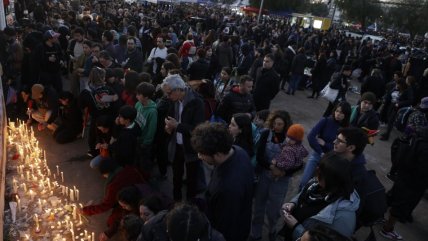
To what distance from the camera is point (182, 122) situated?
15.2ft

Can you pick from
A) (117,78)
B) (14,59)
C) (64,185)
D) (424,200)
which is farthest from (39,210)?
(424,200)

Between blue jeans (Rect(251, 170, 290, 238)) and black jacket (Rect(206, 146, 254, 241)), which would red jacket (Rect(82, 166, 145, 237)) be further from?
black jacket (Rect(206, 146, 254, 241))

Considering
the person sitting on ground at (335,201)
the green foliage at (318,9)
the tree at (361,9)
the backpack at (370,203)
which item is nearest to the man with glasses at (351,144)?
the backpack at (370,203)

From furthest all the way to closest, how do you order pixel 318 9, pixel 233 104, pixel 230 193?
pixel 318 9
pixel 233 104
pixel 230 193

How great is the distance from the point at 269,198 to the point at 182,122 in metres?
1.49

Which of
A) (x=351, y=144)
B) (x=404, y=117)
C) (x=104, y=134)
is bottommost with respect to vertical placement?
(x=104, y=134)

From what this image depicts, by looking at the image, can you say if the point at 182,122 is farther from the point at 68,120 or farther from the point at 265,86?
the point at 68,120

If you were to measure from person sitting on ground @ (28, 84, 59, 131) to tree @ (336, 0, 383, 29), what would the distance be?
4305 cm

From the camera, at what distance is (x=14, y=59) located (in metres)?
8.24

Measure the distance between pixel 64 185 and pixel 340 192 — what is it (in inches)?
171

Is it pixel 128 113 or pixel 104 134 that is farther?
pixel 104 134

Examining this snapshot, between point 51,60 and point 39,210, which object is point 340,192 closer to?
point 39,210

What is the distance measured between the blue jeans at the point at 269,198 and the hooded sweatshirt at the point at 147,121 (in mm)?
1811

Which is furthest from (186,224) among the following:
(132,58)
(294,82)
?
(294,82)
